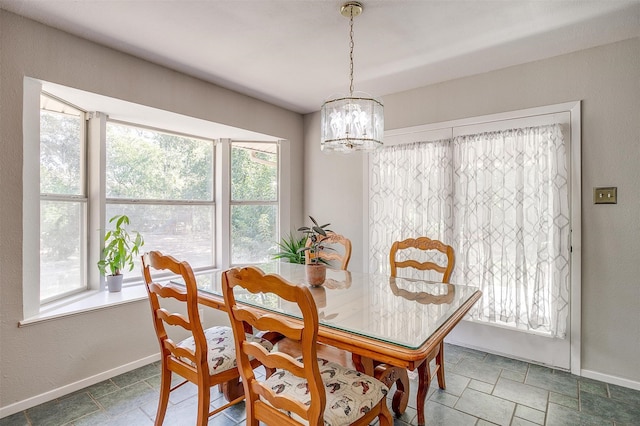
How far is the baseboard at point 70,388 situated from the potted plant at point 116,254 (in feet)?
2.05

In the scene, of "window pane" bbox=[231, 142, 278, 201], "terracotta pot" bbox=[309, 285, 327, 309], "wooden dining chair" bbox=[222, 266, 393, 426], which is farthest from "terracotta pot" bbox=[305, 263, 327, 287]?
"window pane" bbox=[231, 142, 278, 201]

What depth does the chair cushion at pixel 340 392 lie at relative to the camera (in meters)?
1.28

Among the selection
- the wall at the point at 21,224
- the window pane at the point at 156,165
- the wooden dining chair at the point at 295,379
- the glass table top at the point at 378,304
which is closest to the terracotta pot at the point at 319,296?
the glass table top at the point at 378,304

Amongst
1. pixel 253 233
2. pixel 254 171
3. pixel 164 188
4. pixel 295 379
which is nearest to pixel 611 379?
pixel 295 379

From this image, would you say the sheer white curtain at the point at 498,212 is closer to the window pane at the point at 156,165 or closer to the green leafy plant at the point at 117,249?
the window pane at the point at 156,165

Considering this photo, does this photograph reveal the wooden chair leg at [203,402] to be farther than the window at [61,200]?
No

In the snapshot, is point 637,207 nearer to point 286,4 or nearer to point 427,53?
point 427,53

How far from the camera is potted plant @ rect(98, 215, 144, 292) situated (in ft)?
8.84

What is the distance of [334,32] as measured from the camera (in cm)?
219

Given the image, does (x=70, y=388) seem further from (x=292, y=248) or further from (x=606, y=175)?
(x=606, y=175)

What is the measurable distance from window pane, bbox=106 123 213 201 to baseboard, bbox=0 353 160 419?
4.68 feet

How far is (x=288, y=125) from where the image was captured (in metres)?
3.98

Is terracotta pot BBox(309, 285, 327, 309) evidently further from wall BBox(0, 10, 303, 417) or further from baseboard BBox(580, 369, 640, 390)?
baseboard BBox(580, 369, 640, 390)

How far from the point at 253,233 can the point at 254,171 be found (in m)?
0.74
